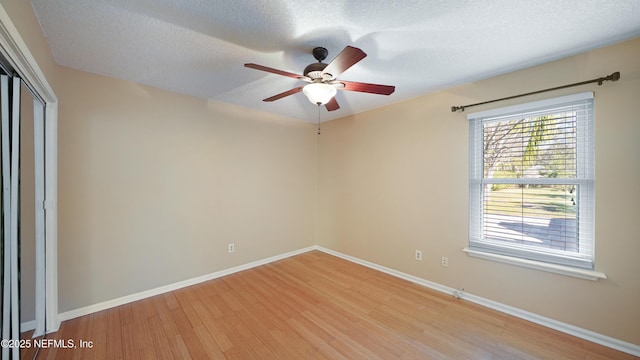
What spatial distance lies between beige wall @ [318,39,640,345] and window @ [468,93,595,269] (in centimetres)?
9

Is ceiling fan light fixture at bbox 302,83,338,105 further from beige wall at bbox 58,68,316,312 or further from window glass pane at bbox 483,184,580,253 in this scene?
window glass pane at bbox 483,184,580,253

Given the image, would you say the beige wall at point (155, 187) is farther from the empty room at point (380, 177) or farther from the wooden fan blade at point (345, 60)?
the wooden fan blade at point (345, 60)

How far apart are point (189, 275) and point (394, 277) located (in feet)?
8.77

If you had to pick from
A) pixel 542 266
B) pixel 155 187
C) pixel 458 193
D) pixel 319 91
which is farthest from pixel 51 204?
pixel 542 266

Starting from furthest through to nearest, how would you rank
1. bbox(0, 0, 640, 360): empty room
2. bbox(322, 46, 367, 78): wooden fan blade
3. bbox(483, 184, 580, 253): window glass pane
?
1. bbox(483, 184, 580, 253): window glass pane
2. bbox(0, 0, 640, 360): empty room
3. bbox(322, 46, 367, 78): wooden fan blade

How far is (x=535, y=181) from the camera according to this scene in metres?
2.20

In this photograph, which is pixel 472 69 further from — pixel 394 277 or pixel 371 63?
pixel 394 277

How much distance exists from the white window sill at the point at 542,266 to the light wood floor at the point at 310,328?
1.70 feet

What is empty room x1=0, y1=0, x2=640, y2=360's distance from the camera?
5.06ft

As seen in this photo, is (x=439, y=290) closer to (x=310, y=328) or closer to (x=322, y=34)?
(x=310, y=328)

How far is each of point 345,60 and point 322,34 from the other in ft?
1.21

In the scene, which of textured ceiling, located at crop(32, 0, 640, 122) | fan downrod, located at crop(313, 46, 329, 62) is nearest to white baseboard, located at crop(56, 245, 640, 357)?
textured ceiling, located at crop(32, 0, 640, 122)

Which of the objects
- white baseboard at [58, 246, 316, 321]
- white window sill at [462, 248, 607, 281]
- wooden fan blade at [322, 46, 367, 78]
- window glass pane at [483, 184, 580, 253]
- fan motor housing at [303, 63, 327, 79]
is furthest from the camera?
white baseboard at [58, 246, 316, 321]

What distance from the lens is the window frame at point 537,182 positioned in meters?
1.94
